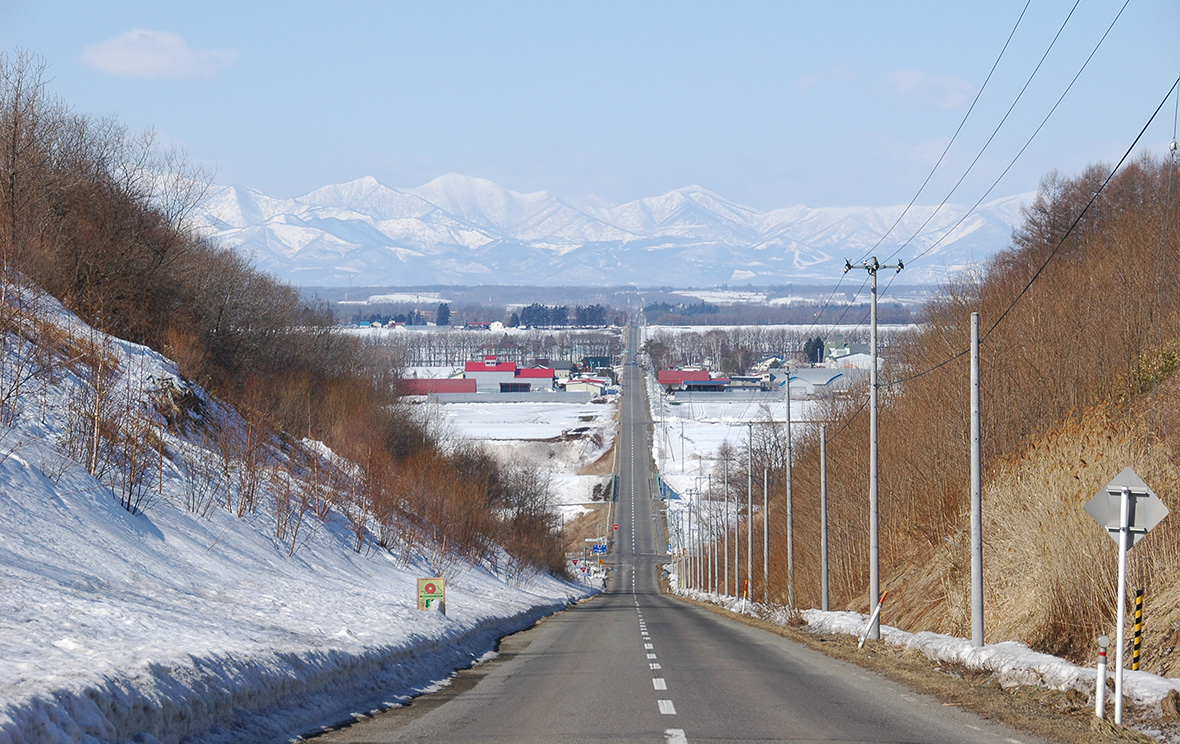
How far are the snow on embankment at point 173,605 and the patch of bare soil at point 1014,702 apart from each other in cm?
788

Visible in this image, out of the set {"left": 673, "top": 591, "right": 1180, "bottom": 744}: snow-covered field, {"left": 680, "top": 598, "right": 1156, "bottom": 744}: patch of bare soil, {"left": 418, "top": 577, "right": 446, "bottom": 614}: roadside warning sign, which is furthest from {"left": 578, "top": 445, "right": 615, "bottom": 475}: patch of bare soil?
{"left": 680, "top": 598, "right": 1156, "bottom": 744}: patch of bare soil

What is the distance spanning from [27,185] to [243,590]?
19392mm

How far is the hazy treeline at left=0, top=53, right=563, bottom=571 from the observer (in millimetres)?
27719

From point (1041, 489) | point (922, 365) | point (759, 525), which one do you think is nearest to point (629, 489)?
point (759, 525)

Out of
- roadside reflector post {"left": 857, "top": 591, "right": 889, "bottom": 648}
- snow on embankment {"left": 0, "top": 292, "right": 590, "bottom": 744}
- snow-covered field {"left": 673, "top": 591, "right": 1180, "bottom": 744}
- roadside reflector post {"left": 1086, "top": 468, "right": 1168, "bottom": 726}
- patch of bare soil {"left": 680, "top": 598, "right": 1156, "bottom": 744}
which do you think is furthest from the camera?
roadside reflector post {"left": 857, "top": 591, "right": 889, "bottom": 648}

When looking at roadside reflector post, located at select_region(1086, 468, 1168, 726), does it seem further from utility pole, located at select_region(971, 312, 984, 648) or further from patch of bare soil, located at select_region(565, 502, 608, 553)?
patch of bare soil, located at select_region(565, 502, 608, 553)

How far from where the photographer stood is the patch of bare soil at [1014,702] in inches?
470

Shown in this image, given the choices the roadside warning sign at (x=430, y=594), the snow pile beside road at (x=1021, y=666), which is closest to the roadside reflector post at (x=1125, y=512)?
the snow pile beside road at (x=1021, y=666)

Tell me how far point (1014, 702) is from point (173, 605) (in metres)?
12.2

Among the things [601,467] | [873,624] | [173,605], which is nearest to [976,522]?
[873,624]

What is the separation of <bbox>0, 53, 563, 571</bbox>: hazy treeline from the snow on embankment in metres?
0.70

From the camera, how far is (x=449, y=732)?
11555 millimetres

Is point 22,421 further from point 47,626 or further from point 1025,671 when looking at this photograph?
point 1025,671

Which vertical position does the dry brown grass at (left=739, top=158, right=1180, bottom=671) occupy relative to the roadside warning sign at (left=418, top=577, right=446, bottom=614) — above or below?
→ above
